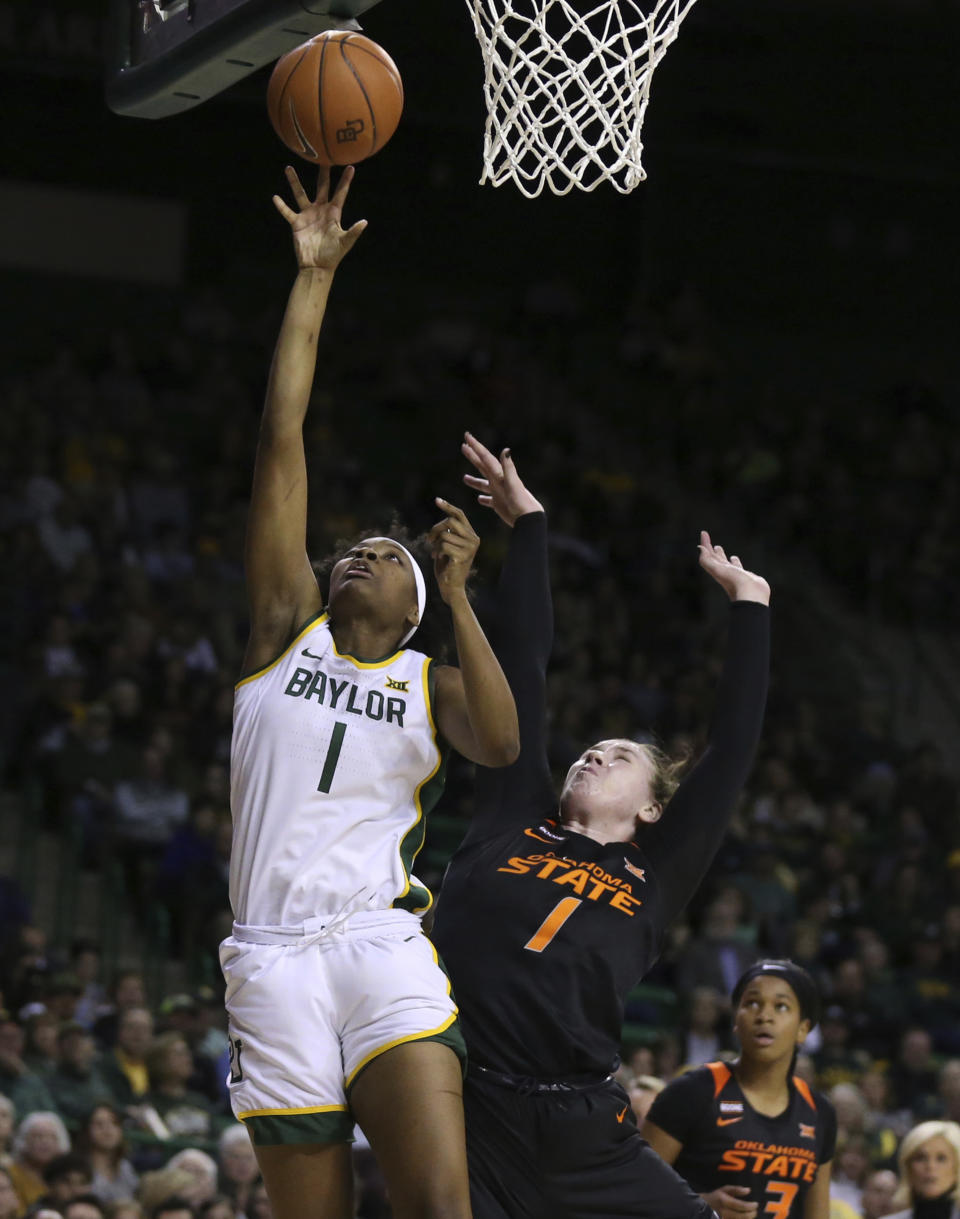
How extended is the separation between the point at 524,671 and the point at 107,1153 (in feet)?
13.1

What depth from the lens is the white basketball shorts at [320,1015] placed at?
3.79 m

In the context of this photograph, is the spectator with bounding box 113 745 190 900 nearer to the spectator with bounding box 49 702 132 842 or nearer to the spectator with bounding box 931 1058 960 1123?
the spectator with bounding box 49 702 132 842

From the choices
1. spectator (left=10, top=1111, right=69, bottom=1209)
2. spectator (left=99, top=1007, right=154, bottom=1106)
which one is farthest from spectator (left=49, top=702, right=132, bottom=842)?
spectator (left=10, top=1111, right=69, bottom=1209)

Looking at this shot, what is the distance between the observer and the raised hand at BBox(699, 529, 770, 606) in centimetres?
462

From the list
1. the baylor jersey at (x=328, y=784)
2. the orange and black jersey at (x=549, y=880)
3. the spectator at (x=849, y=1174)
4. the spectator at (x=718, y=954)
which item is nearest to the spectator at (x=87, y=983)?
the spectator at (x=718, y=954)

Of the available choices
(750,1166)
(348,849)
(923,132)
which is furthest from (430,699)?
(923,132)

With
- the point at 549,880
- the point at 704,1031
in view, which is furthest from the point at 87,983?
the point at 549,880

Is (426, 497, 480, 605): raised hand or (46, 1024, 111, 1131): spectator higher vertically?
(426, 497, 480, 605): raised hand

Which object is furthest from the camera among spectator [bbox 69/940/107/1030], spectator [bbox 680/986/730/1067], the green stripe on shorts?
spectator [bbox 680/986/730/1067]

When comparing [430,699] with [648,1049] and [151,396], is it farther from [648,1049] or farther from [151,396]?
[151,396]

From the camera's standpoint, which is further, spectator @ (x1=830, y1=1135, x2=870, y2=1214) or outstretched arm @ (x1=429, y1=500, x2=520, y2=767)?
spectator @ (x1=830, y1=1135, x2=870, y2=1214)

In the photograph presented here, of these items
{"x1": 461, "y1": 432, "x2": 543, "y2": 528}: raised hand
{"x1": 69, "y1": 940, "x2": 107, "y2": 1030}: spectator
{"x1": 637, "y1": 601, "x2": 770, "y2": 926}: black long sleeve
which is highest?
{"x1": 461, "y1": 432, "x2": 543, "y2": 528}: raised hand

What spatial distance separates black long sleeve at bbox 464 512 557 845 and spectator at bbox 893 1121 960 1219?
296cm

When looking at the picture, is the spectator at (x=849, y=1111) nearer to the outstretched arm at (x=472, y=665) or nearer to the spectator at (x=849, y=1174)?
the spectator at (x=849, y=1174)
